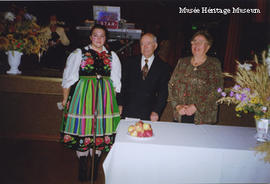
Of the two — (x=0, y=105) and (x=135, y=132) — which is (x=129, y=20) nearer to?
(x=0, y=105)

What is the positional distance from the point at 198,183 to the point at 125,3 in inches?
246

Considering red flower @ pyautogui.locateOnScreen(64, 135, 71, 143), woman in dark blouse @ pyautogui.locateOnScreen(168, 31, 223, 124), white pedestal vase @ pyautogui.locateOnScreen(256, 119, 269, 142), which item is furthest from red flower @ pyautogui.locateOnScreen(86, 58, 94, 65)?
white pedestal vase @ pyautogui.locateOnScreen(256, 119, 269, 142)

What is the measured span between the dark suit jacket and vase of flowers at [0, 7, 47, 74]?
144cm

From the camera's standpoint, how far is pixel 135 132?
1548mm

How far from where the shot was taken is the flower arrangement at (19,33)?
295 cm

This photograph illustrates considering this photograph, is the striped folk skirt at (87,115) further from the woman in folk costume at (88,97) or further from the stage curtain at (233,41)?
the stage curtain at (233,41)

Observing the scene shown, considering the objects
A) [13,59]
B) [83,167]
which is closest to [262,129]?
[83,167]

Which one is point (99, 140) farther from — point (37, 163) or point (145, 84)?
point (37, 163)

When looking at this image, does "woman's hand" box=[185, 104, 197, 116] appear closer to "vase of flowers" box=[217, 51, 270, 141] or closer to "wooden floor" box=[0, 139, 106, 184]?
"vase of flowers" box=[217, 51, 270, 141]

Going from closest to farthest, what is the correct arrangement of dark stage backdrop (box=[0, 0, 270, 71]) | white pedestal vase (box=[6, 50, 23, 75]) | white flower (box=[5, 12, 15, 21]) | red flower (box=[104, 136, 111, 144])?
red flower (box=[104, 136, 111, 144]) → white flower (box=[5, 12, 15, 21]) → white pedestal vase (box=[6, 50, 23, 75]) → dark stage backdrop (box=[0, 0, 270, 71])

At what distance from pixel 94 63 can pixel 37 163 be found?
140cm

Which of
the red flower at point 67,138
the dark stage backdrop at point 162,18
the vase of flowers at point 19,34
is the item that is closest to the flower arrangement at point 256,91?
the red flower at point 67,138

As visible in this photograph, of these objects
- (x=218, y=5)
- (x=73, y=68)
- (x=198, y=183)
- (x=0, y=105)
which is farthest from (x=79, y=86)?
(x=218, y=5)

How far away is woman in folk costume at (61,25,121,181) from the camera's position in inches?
88.7
